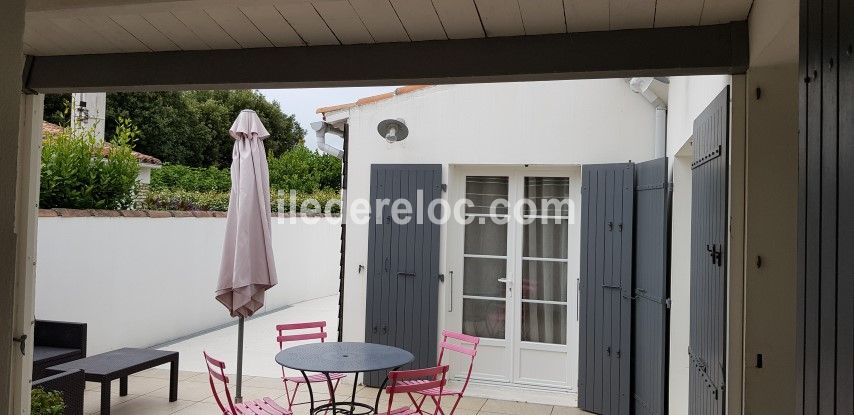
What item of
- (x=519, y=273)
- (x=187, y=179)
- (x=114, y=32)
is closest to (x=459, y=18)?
(x=114, y=32)

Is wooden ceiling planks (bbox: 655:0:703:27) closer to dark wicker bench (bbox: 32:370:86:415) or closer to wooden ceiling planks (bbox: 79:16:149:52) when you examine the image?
wooden ceiling planks (bbox: 79:16:149:52)

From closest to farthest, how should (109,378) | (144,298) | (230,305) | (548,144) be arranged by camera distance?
1. (109,378)
2. (230,305)
3. (548,144)
4. (144,298)

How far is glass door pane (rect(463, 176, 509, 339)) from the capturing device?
696cm

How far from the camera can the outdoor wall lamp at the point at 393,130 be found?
6879 mm

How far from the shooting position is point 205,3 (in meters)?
2.47

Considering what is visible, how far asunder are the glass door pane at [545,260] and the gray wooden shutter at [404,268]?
38.2 inches

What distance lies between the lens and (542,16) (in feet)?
8.56

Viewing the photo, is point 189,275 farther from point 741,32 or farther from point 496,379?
point 741,32

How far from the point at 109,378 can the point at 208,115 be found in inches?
895

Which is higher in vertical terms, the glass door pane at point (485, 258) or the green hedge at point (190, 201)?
the green hedge at point (190, 201)

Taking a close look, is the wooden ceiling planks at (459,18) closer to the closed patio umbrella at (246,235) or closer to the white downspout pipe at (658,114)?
the closed patio umbrella at (246,235)

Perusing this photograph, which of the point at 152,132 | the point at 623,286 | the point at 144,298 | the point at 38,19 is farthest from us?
the point at 152,132

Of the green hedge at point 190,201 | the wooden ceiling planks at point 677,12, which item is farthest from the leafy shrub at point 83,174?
the wooden ceiling planks at point 677,12

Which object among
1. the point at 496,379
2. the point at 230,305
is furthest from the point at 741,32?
the point at 496,379
